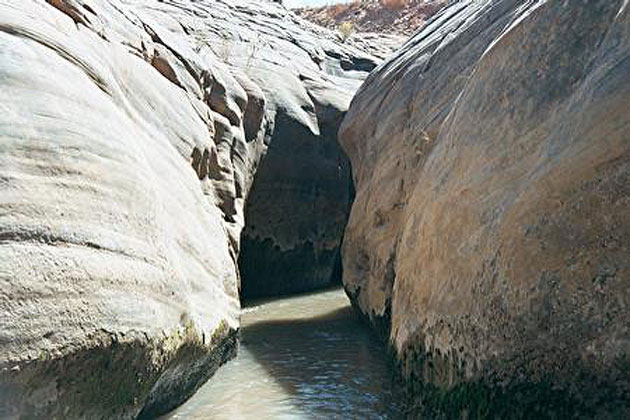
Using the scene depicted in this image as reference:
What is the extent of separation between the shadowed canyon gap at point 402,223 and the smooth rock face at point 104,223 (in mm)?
16

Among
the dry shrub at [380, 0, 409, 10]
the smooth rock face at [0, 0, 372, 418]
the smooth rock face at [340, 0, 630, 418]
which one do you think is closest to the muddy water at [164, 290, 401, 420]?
the smooth rock face at [0, 0, 372, 418]

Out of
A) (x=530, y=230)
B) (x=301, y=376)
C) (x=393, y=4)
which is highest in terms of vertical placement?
(x=393, y=4)

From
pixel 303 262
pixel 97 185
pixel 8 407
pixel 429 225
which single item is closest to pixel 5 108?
pixel 97 185

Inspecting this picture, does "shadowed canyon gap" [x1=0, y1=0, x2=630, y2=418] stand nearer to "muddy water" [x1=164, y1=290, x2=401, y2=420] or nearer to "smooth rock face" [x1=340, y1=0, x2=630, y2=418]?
"smooth rock face" [x1=340, y1=0, x2=630, y2=418]

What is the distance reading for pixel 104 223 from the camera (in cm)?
422

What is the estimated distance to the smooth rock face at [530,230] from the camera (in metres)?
3.30

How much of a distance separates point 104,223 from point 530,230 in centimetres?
259

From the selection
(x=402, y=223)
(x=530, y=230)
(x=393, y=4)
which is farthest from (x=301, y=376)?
(x=393, y=4)

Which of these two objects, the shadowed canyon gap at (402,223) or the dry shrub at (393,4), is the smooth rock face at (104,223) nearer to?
the shadowed canyon gap at (402,223)

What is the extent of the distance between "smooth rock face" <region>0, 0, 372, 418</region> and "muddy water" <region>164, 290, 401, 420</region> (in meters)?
0.27

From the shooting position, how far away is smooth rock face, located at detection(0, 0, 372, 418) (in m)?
3.47

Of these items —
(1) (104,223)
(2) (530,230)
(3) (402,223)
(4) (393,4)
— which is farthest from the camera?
(4) (393,4)

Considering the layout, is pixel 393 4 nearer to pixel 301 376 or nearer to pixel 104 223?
pixel 301 376

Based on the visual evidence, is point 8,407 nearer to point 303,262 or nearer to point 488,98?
point 488,98
